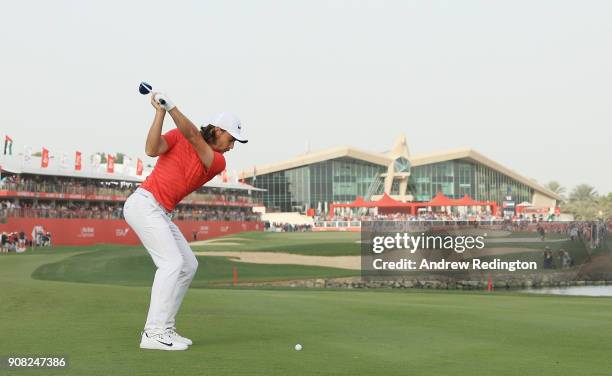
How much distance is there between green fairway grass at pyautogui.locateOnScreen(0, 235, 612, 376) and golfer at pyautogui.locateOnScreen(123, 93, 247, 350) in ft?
1.34

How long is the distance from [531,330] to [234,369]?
482 cm

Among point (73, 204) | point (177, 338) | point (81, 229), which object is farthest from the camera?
point (73, 204)

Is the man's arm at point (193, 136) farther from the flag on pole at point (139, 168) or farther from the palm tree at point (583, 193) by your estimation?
the palm tree at point (583, 193)

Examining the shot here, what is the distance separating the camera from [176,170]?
24.2 ft

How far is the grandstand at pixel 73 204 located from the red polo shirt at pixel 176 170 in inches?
1962

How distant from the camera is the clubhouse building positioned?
428ft

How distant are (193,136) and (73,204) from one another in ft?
200

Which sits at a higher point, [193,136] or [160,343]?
[193,136]

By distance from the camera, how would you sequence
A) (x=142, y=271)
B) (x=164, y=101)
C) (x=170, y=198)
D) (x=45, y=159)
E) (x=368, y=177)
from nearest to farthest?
1. (x=164, y=101)
2. (x=170, y=198)
3. (x=142, y=271)
4. (x=45, y=159)
5. (x=368, y=177)

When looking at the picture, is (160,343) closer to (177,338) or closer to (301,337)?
(177,338)

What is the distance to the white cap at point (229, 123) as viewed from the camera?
7.44 meters

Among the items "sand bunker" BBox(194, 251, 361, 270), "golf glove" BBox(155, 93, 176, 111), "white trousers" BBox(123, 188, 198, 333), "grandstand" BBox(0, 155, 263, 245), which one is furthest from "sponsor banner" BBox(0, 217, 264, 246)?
"golf glove" BBox(155, 93, 176, 111)

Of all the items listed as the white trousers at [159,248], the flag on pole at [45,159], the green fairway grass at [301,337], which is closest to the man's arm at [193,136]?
the white trousers at [159,248]

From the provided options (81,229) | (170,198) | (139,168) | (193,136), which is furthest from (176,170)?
(139,168)
